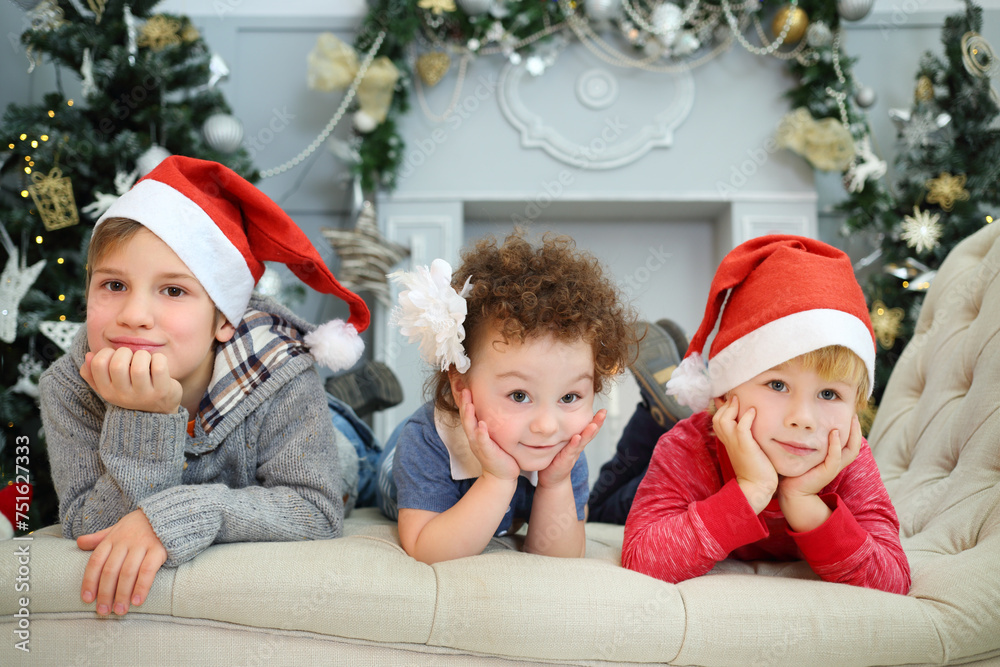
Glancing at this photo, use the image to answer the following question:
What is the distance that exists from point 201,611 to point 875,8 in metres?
3.86

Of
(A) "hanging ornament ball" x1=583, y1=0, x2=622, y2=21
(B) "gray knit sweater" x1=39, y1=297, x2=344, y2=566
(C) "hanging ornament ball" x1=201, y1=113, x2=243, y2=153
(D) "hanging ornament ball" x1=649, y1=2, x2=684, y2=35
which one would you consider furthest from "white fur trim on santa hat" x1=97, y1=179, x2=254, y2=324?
(D) "hanging ornament ball" x1=649, y1=2, x2=684, y2=35

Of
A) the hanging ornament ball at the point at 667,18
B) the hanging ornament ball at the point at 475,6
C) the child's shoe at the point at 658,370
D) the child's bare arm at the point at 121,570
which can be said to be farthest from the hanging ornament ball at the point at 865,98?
the child's bare arm at the point at 121,570

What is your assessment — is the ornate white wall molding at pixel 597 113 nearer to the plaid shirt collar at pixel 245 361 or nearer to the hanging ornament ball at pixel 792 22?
the hanging ornament ball at pixel 792 22

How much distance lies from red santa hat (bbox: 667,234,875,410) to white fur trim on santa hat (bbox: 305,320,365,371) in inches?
21.8

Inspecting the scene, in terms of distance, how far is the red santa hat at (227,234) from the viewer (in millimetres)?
1104

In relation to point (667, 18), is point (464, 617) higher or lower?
lower

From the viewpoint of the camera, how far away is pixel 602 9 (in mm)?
3098

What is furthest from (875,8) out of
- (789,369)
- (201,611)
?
(201,611)

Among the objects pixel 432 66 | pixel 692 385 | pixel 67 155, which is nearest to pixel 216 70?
pixel 67 155

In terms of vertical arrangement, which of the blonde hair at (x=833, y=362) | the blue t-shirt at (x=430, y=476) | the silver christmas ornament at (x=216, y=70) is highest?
the silver christmas ornament at (x=216, y=70)

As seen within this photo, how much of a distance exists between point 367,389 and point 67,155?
1246 millimetres

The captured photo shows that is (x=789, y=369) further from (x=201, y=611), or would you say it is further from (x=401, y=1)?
(x=401, y=1)

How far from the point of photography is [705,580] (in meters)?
0.95

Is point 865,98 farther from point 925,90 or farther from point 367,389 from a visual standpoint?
point 367,389
